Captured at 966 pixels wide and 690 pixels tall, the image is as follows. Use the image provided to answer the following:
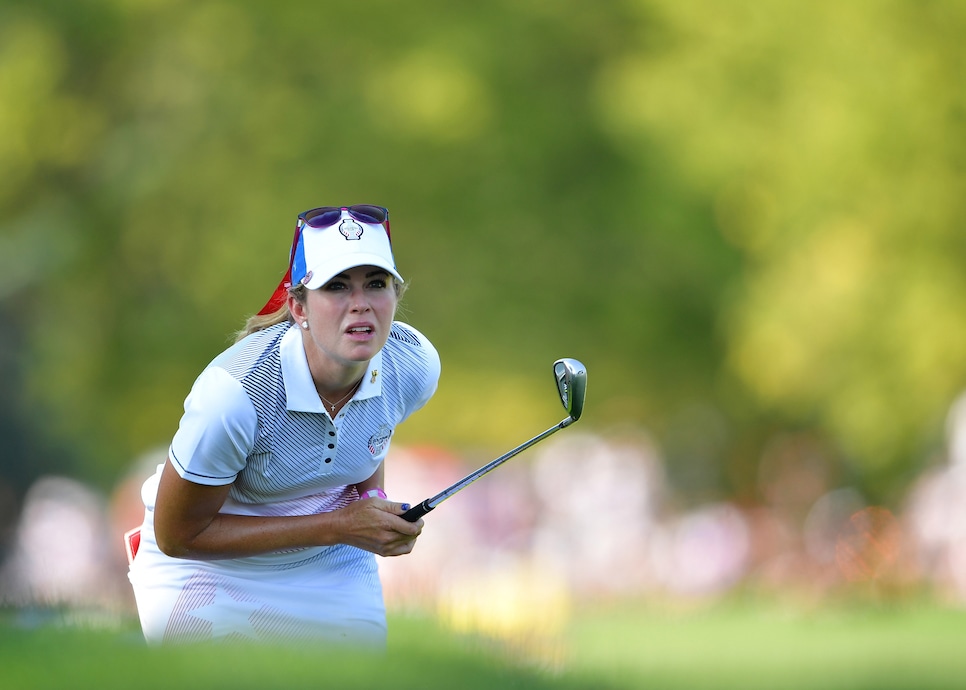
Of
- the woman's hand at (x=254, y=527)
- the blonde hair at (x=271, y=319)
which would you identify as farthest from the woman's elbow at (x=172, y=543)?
the blonde hair at (x=271, y=319)

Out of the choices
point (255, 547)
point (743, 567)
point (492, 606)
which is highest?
point (743, 567)

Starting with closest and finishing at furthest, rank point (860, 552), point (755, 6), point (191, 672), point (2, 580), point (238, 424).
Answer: point (191, 672), point (238, 424), point (2, 580), point (860, 552), point (755, 6)

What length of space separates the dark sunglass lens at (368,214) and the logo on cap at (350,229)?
0.04 m

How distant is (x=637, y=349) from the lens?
1938 cm

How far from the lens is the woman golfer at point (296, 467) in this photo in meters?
4.51

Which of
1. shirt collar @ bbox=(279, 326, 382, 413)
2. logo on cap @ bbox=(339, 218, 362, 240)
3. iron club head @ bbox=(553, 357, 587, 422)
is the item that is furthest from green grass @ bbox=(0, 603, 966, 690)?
logo on cap @ bbox=(339, 218, 362, 240)

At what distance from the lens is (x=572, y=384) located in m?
5.03

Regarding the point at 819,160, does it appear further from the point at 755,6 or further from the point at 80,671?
the point at 80,671

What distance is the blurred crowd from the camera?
13781mm

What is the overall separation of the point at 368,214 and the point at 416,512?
3.23 feet

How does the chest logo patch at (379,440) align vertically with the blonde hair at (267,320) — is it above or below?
below

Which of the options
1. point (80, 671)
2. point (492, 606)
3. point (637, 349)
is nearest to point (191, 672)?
point (80, 671)

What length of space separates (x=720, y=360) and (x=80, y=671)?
16.4 meters

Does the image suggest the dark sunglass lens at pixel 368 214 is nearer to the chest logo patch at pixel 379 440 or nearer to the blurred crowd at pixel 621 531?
the chest logo patch at pixel 379 440
